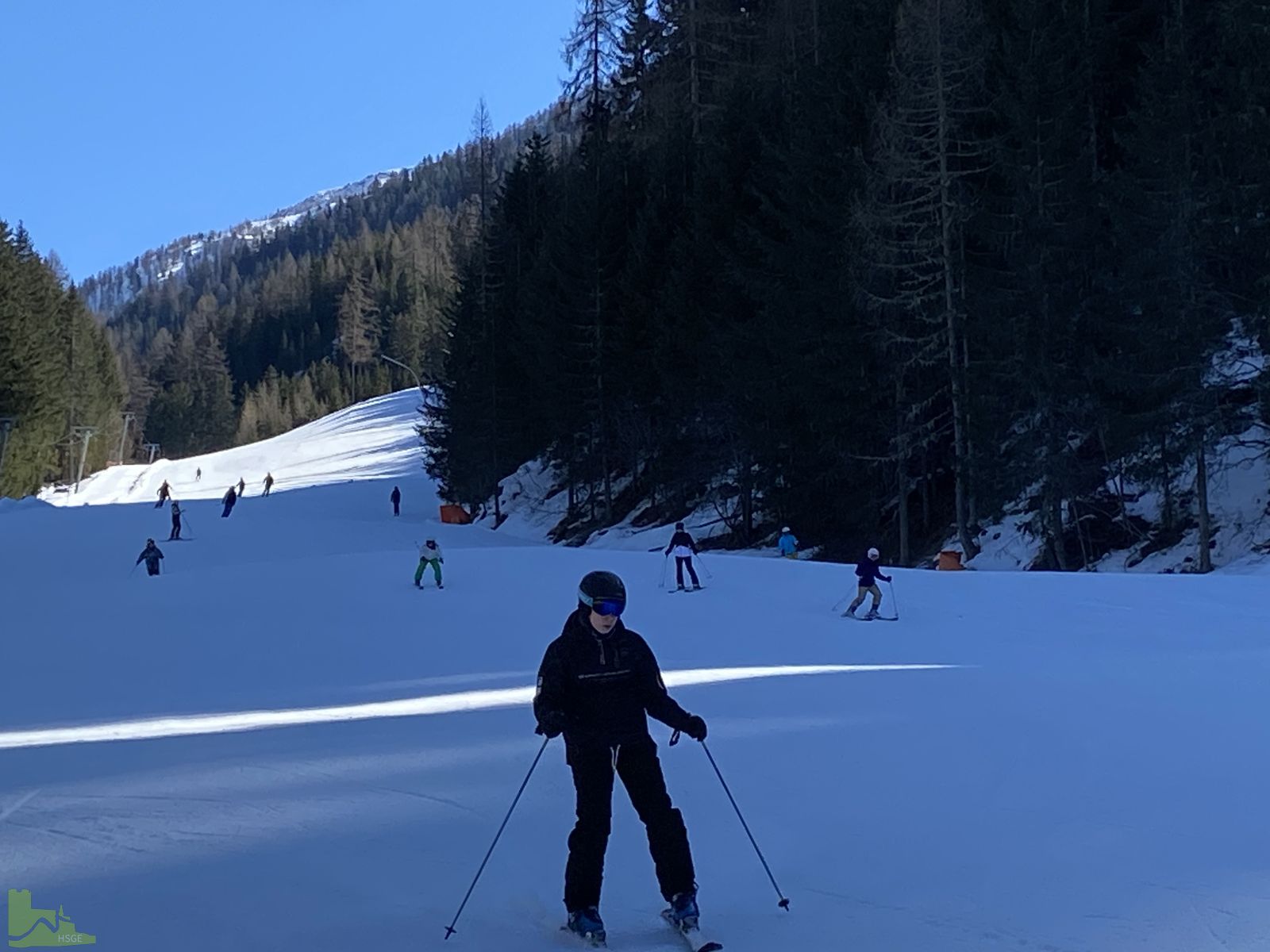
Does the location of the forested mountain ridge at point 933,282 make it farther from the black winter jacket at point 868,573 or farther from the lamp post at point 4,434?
the lamp post at point 4,434

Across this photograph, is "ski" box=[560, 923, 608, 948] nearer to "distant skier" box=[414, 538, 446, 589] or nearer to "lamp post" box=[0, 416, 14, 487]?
"distant skier" box=[414, 538, 446, 589]

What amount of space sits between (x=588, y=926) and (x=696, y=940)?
0.50 m

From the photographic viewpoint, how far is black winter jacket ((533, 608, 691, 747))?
17.1ft

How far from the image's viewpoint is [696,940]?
203 inches

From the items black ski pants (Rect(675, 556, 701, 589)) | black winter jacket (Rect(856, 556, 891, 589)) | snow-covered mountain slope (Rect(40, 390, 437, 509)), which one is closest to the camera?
black winter jacket (Rect(856, 556, 891, 589))

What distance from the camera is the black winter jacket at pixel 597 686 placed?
522cm

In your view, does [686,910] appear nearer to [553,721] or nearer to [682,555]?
[553,721]

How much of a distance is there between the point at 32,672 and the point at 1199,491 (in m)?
20.9

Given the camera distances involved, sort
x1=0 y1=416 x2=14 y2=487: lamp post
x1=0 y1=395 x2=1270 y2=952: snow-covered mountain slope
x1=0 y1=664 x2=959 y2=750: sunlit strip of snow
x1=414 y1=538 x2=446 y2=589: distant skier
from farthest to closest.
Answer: x1=0 y1=416 x2=14 y2=487: lamp post
x1=414 y1=538 x2=446 y2=589: distant skier
x1=0 y1=664 x2=959 y2=750: sunlit strip of snow
x1=0 y1=395 x2=1270 y2=952: snow-covered mountain slope

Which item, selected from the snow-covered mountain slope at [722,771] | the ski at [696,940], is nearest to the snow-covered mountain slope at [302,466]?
the snow-covered mountain slope at [722,771]

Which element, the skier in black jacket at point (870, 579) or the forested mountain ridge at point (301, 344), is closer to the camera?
the skier in black jacket at point (870, 579)

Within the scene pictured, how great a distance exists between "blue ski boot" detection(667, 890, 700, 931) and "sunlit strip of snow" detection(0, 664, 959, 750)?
636 cm

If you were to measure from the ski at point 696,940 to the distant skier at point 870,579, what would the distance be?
39.0 ft

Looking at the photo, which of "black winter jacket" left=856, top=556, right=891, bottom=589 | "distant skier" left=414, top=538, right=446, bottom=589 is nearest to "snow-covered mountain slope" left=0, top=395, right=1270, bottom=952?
"black winter jacket" left=856, top=556, right=891, bottom=589
